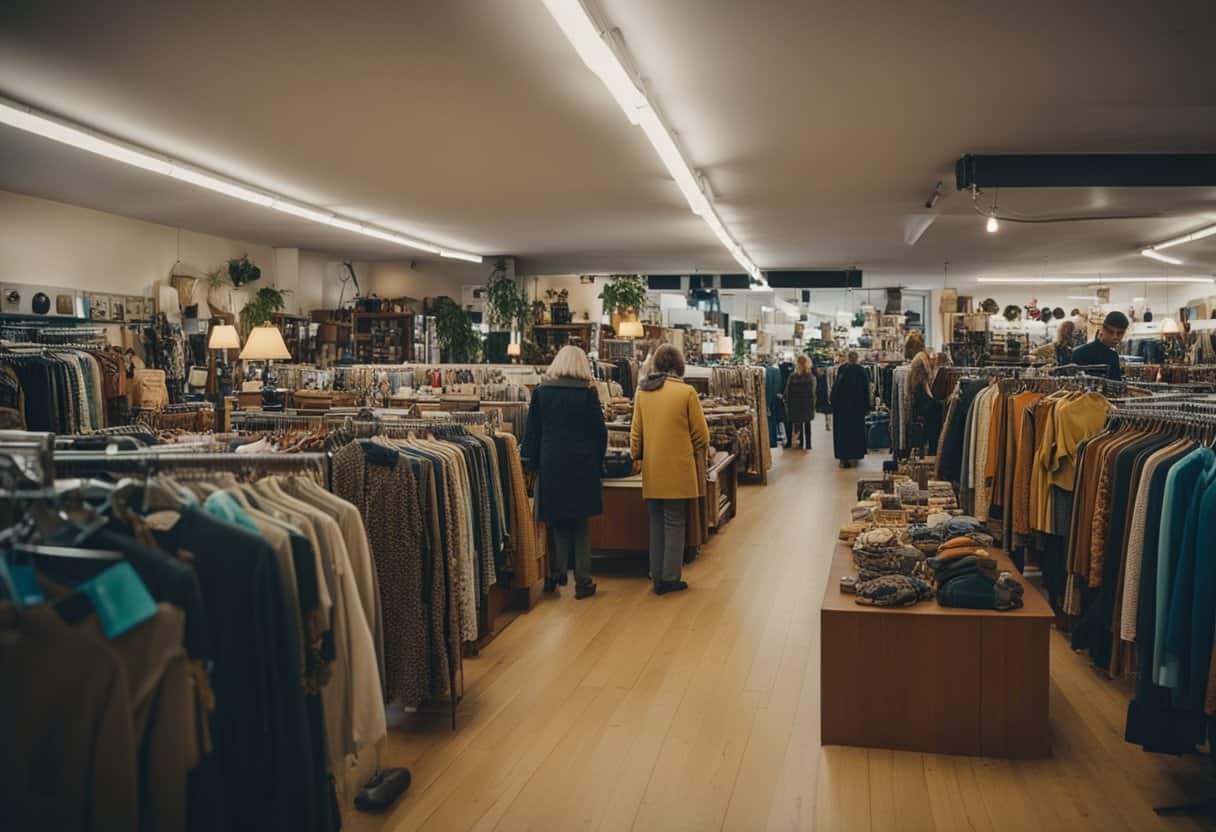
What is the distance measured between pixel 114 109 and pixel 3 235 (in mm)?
4121

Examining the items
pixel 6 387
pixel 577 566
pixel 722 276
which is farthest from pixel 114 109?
pixel 722 276

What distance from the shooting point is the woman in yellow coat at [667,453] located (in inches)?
231

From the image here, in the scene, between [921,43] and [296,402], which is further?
[296,402]

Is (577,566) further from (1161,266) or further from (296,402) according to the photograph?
(1161,266)

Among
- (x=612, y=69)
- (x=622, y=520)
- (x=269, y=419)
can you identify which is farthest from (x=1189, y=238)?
(x=269, y=419)

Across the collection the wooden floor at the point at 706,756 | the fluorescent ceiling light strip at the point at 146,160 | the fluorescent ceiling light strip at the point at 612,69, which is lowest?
the wooden floor at the point at 706,756

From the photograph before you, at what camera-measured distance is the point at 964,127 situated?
6.94m

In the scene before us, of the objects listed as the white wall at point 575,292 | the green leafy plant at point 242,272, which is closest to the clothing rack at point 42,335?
the green leafy plant at point 242,272

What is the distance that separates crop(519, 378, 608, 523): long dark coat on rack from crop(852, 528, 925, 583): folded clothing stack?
2.02 meters

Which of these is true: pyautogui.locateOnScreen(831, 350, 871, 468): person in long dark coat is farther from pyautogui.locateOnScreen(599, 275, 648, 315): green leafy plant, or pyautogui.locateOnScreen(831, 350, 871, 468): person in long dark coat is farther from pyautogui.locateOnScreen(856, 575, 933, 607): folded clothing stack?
pyautogui.locateOnScreen(856, 575, 933, 607): folded clothing stack

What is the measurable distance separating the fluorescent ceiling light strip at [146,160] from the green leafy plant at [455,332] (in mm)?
4309

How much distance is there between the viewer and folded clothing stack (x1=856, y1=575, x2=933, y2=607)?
11.9 ft

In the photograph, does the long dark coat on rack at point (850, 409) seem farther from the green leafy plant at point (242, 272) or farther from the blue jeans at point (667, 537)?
the green leafy plant at point (242, 272)

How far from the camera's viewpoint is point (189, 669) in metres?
1.59
